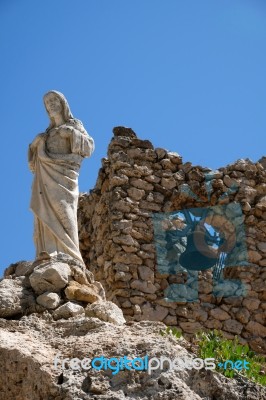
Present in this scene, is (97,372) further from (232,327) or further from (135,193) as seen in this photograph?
(135,193)

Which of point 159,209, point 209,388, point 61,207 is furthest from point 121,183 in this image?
point 209,388

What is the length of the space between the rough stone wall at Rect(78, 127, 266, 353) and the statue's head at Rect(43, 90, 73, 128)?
2.98 metres

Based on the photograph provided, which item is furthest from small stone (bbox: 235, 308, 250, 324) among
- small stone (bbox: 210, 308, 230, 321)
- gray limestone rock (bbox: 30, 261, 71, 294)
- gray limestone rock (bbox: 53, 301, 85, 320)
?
gray limestone rock (bbox: 53, 301, 85, 320)

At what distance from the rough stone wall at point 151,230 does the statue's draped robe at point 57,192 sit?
9.69 feet

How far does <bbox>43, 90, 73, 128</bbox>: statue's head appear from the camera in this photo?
8383 millimetres

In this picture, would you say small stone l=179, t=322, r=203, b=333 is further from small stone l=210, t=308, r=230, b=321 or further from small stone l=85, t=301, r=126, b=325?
small stone l=85, t=301, r=126, b=325

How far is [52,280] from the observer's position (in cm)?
643

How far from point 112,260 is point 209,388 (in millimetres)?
6289

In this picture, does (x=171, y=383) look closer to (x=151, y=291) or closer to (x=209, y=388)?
(x=209, y=388)

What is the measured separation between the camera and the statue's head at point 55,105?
8.38m

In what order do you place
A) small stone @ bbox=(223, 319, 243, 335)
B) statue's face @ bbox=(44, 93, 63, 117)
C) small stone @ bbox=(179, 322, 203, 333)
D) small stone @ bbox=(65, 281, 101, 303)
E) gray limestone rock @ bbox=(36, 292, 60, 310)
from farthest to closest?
small stone @ bbox=(223, 319, 243, 335) < small stone @ bbox=(179, 322, 203, 333) < statue's face @ bbox=(44, 93, 63, 117) < small stone @ bbox=(65, 281, 101, 303) < gray limestone rock @ bbox=(36, 292, 60, 310)

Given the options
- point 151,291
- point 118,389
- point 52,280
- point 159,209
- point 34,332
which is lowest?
point 118,389

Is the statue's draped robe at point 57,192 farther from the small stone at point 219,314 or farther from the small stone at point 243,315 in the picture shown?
the small stone at point 243,315

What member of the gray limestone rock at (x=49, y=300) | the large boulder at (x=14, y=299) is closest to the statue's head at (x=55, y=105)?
the large boulder at (x=14, y=299)
